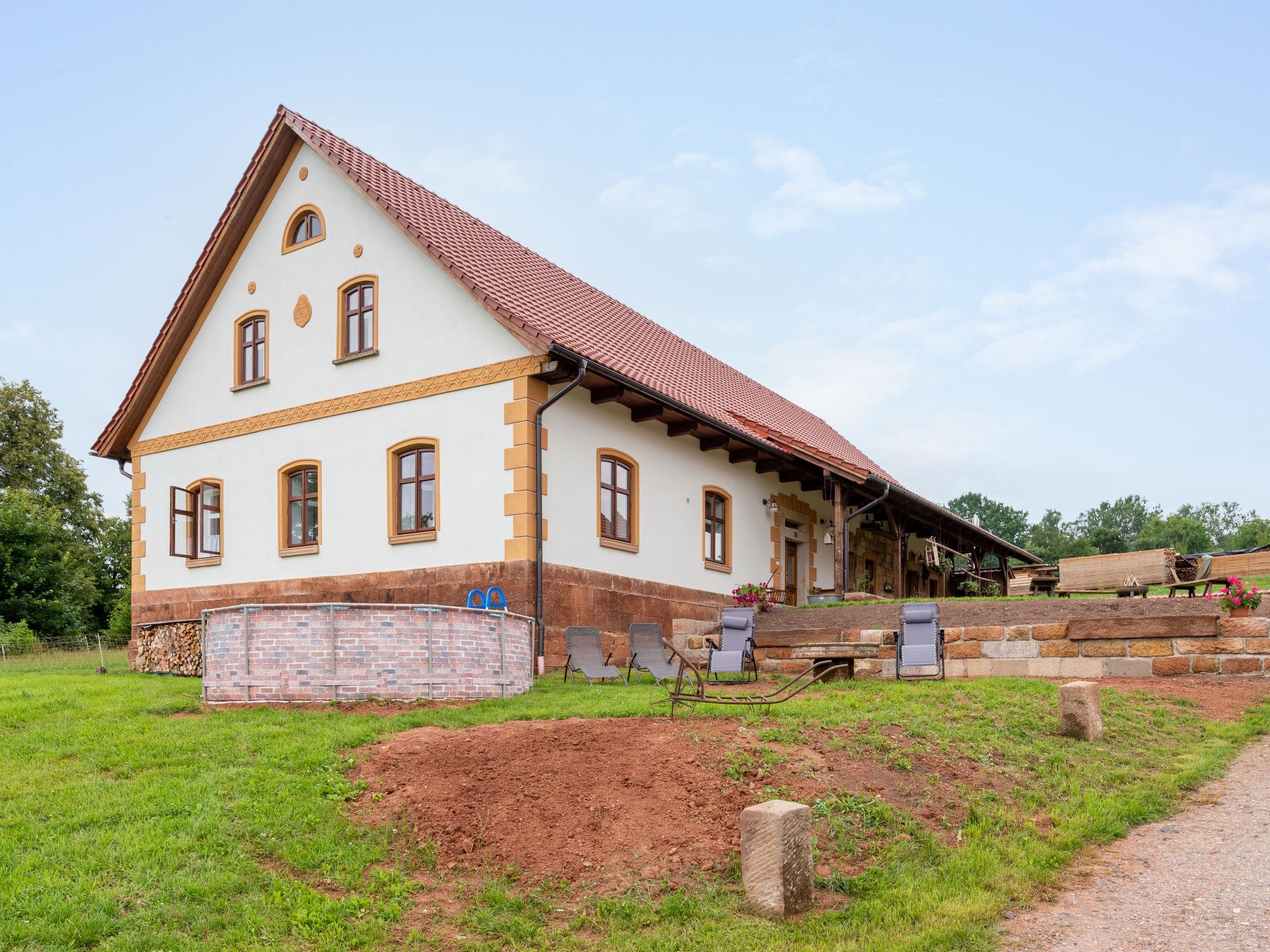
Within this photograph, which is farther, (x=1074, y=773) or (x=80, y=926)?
(x=1074, y=773)

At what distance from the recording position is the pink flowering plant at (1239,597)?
45.3 ft

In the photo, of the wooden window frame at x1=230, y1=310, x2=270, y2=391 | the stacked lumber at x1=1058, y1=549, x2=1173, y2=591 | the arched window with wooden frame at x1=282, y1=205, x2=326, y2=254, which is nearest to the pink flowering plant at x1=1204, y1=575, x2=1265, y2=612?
the stacked lumber at x1=1058, y1=549, x2=1173, y2=591

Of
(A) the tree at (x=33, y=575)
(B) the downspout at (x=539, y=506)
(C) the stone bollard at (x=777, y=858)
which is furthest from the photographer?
(A) the tree at (x=33, y=575)

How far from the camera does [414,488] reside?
16.6 metres

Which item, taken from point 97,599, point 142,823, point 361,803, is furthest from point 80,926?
point 97,599

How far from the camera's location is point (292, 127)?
60.1ft

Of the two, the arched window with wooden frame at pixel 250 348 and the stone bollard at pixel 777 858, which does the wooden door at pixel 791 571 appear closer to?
the arched window with wooden frame at pixel 250 348

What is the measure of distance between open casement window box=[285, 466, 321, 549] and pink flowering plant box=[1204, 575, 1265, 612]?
12295 mm

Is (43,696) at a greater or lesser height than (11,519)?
lesser

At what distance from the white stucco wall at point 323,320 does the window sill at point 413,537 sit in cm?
224

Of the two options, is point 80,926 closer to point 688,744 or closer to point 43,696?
point 688,744

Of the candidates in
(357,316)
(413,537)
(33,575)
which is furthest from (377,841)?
(33,575)

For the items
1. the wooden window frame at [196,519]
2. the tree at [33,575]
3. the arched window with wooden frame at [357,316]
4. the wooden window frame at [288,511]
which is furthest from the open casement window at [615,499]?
the tree at [33,575]

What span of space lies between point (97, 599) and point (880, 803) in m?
40.1
